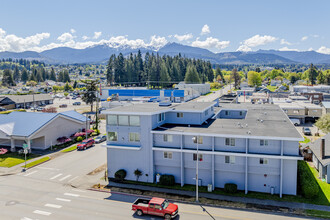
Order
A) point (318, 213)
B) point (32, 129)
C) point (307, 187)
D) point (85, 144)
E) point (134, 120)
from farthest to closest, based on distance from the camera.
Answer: point (85, 144), point (32, 129), point (134, 120), point (307, 187), point (318, 213)

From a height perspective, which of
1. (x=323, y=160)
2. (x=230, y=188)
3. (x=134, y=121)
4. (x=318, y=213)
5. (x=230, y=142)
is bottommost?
(x=318, y=213)

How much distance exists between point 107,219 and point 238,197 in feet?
46.6

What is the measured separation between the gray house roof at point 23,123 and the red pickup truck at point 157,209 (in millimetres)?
29085

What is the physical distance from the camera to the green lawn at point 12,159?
40969 mm

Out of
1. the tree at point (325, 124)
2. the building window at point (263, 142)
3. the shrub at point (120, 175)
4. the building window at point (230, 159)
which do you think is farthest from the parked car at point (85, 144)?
the tree at point (325, 124)

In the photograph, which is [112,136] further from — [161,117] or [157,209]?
[157,209]

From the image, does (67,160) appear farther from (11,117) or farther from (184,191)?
(184,191)

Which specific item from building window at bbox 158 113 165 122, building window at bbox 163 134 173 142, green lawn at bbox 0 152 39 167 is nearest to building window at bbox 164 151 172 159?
building window at bbox 163 134 173 142

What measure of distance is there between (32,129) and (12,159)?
20.1 feet

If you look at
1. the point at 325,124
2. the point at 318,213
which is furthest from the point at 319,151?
the point at 325,124

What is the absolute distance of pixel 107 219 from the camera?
25.2m

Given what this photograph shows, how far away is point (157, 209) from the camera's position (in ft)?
82.1

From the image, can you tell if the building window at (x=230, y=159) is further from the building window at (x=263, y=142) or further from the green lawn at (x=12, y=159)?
the green lawn at (x=12, y=159)

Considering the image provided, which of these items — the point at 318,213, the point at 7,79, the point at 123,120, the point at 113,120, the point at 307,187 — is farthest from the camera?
the point at 7,79
